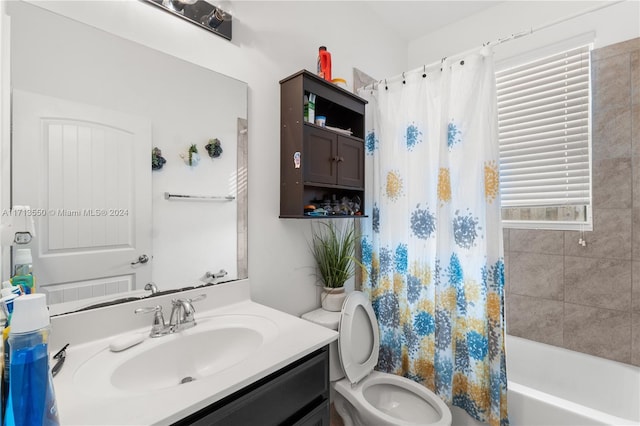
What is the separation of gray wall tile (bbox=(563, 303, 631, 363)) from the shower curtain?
836mm

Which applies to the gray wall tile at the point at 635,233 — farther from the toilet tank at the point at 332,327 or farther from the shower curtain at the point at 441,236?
the toilet tank at the point at 332,327

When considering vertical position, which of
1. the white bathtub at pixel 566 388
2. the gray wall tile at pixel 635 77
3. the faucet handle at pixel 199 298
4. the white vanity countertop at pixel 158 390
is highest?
the gray wall tile at pixel 635 77

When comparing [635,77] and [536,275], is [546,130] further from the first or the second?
[536,275]

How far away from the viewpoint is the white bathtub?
138 centimetres

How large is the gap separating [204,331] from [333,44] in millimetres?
1759

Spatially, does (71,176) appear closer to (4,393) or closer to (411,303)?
(4,393)

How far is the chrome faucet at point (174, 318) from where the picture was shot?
1.03m

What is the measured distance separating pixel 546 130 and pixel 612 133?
13.0 inches

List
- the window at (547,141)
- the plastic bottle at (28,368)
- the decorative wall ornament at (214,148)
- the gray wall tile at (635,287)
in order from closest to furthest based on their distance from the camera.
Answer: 1. the plastic bottle at (28,368)
2. the decorative wall ornament at (214,148)
3. the gray wall tile at (635,287)
4. the window at (547,141)

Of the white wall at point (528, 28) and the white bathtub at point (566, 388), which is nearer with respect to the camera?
the white bathtub at point (566, 388)

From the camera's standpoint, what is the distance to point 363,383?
152 cm

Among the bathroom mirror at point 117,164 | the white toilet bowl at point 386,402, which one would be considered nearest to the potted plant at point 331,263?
the white toilet bowl at point 386,402

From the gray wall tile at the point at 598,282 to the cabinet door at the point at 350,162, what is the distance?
1470 mm

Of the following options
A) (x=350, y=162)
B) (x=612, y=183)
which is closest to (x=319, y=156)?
(x=350, y=162)
